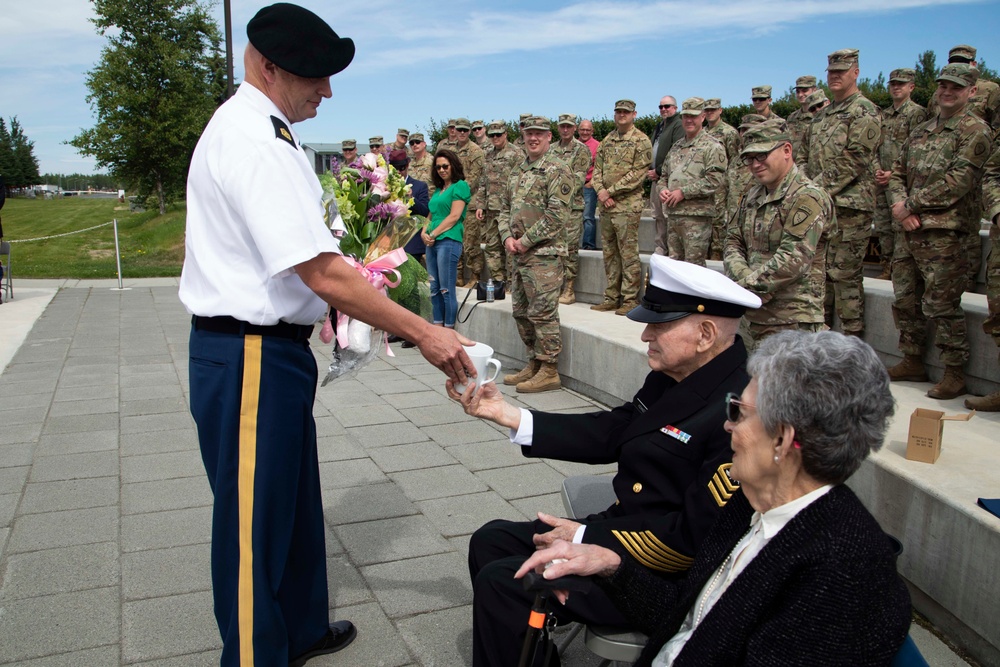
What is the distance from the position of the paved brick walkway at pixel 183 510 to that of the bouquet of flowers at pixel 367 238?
1.11m

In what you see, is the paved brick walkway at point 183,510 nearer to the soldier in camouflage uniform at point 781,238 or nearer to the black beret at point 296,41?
the soldier in camouflage uniform at point 781,238

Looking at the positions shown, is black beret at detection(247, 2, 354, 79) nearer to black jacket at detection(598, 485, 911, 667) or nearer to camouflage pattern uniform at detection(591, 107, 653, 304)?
black jacket at detection(598, 485, 911, 667)

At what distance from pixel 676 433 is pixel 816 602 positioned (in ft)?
2.85

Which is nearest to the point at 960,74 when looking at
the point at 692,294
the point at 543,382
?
the point at 543,382

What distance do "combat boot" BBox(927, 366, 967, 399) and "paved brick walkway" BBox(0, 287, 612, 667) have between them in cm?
228

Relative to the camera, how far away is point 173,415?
6.38 metres

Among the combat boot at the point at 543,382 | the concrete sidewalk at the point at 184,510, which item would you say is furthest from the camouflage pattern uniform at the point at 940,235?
the combat boot at the point at 543,382

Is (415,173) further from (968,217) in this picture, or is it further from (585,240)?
(968,217)

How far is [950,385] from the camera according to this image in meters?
5.24

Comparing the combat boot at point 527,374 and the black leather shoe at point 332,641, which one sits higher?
the combat boot at point 527,374

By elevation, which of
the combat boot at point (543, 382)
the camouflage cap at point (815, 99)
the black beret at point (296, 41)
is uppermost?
the camouflage cap at point (815, 99)

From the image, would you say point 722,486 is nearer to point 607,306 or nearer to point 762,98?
point 607,306

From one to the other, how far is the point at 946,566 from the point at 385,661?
2.12 m

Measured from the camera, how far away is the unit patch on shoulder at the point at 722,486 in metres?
2.18
